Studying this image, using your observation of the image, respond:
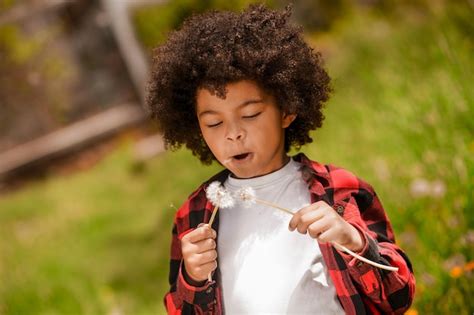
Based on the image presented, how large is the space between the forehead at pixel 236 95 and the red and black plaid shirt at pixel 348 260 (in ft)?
0.84

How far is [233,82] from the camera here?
1433 mm

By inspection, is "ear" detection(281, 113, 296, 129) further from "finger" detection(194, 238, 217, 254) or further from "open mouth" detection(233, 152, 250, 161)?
"finger" detection(194, 238, 217, 254)

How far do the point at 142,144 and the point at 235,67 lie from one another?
5.96m

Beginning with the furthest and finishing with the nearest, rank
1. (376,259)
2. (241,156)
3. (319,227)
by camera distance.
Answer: (241,156) → (376,259) → (319,227)

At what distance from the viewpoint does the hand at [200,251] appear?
1.36m

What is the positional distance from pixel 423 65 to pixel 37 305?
3.32m

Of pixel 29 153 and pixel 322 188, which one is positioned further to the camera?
pixel 29 153

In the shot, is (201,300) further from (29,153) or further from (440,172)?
A: (29,153)

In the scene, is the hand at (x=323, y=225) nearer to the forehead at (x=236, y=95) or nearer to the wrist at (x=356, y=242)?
the wrist at (x=356, y=242)

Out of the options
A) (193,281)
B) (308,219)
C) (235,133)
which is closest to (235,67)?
(235,133)

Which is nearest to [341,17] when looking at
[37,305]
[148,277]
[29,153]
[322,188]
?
[29,153]

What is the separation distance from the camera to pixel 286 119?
156 centimetres

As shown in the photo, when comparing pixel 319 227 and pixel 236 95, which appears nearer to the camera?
pixel 319 227

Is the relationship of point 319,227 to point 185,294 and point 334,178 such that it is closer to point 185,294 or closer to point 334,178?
point 334,178
